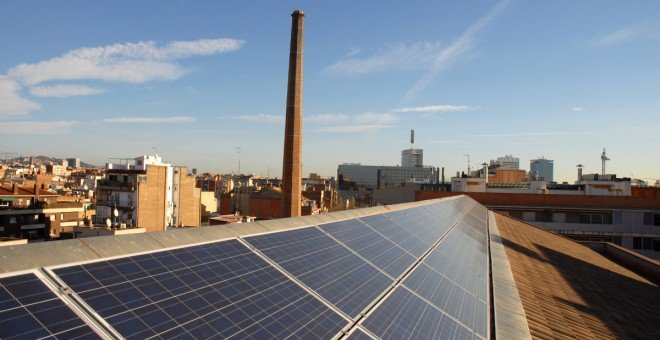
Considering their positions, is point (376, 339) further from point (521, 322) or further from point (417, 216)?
point (417, 216)

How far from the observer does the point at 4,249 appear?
3.74m

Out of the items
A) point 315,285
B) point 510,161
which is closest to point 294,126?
point 315,285

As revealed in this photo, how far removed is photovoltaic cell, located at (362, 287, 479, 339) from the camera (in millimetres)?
5352

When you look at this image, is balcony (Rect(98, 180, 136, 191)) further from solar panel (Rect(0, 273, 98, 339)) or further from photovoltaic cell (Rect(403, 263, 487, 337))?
solar panel (Rect(0, 273, 98, 339))

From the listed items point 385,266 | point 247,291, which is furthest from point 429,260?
point 247,291

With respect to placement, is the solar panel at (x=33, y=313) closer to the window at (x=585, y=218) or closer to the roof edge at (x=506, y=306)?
the roof edge at (x=506, y=306)

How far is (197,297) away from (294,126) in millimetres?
33319

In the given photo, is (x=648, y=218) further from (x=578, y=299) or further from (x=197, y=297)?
(x=197, y=297)

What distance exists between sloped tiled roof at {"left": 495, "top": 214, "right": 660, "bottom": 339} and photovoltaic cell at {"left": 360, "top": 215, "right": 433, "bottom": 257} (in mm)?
2425

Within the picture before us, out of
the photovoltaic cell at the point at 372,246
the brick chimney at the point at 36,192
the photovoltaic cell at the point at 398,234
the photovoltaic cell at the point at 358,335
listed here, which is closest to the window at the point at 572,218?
the photovoltaic cell at the point at 398,234

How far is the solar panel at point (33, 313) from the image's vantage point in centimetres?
299

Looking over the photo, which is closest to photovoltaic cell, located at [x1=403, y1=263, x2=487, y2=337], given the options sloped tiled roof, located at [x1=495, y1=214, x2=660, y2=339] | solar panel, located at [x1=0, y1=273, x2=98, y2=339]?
sloped tiled roof, located at [x1=495, y1=214, x2=660, y2=339]

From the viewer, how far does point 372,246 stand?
9273mm

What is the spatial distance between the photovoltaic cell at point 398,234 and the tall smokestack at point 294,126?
24.7 meters
